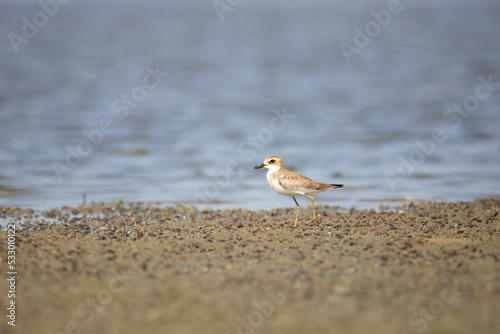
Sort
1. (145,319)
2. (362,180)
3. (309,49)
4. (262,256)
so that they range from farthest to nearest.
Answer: (309,49)
(362,180)
(262,256)
(145,319)

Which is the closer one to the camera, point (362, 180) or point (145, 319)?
point (145, 319)

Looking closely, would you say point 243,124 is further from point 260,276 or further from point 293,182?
point 260,276

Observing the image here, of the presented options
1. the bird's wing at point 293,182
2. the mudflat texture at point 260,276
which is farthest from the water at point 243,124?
the mudflat texture at point 260,276

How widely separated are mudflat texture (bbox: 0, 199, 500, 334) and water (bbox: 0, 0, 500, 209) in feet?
13.3

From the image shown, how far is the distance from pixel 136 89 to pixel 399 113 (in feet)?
53.9

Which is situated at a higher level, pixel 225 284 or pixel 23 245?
pixel 23 245

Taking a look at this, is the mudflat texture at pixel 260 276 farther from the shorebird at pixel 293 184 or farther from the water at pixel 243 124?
the water at pixel 243 124

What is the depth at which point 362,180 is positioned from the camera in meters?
16.6

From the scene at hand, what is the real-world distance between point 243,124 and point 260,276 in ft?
60.3

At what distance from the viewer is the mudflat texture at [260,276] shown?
20.4 ft

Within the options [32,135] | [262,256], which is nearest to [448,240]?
[262,256]

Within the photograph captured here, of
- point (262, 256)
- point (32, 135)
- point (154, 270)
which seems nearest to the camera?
point (154, 270)

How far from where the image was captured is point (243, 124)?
25.6 meters

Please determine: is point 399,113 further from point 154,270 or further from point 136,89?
point 154,270
